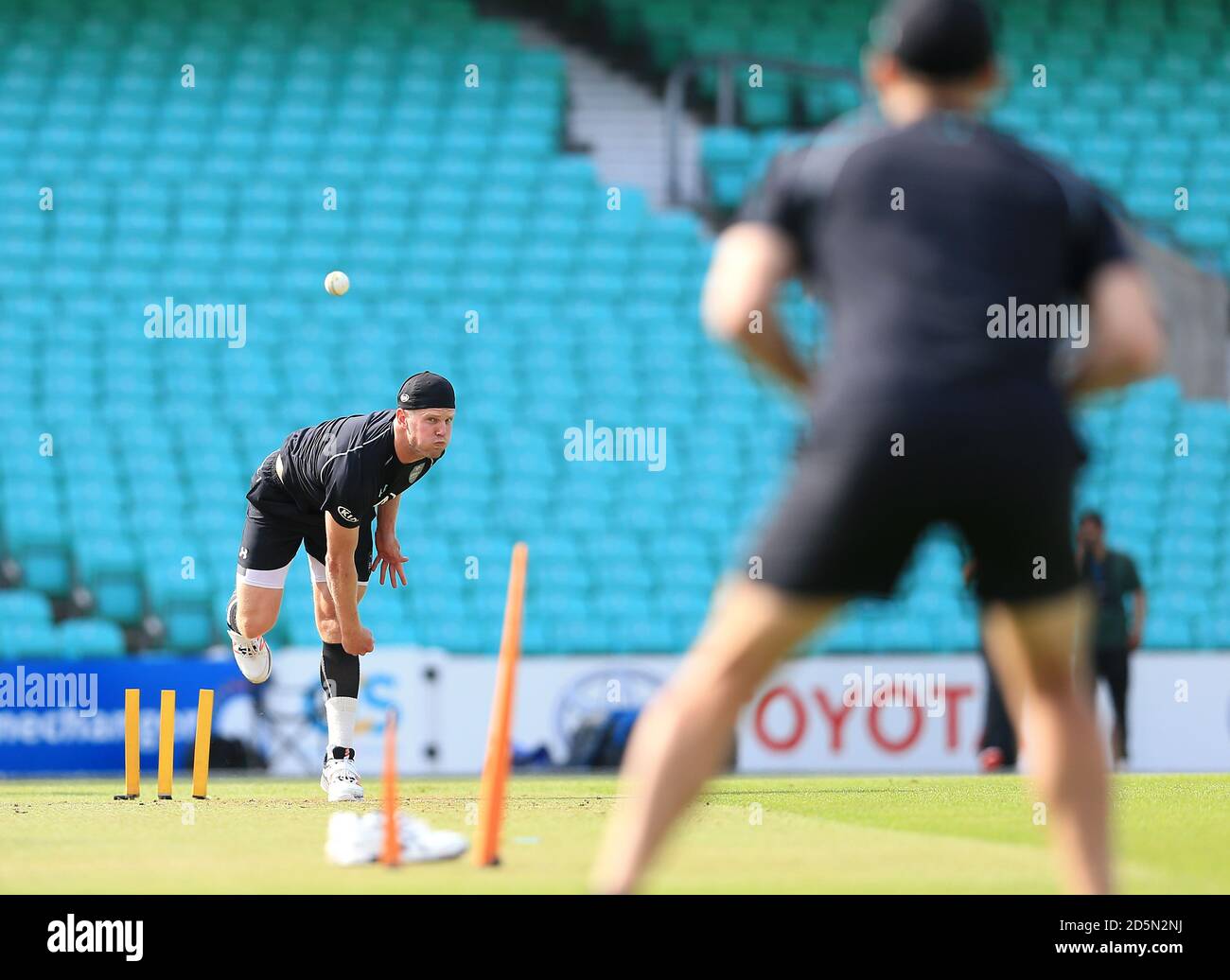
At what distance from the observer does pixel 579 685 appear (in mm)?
13391

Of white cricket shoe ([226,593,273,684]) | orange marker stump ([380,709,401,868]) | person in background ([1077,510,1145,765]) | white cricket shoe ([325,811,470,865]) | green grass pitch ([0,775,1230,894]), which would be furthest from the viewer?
person in background ([1077,510,1145,765])

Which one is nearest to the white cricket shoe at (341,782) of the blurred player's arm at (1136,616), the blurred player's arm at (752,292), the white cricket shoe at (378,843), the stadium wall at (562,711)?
the white cricket shoe at (378,843)

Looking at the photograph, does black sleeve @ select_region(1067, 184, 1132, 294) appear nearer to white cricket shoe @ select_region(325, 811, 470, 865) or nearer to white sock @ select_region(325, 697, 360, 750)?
white cricket shoe @ select_region(325, 811, 470, 865)

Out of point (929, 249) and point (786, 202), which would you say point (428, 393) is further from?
point (929, 249)

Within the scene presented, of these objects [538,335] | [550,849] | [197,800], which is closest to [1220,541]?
[538,335]

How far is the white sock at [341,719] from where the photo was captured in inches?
348


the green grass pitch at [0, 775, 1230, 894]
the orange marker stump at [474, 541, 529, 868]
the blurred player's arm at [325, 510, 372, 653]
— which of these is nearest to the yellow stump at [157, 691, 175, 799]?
the green grass pitch at [0, 775, 1230, 894]

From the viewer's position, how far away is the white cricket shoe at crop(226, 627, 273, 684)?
31.1 ft

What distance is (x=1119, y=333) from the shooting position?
11.9 ft

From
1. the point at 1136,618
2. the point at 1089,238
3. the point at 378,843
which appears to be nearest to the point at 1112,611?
the point at 1136,618

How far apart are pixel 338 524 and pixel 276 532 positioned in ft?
3.52

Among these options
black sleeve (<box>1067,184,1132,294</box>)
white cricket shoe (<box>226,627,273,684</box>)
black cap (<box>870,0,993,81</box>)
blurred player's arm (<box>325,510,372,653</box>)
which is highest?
black cap (<box>870,0,993,81</box>)

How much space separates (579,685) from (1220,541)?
6.88 metres

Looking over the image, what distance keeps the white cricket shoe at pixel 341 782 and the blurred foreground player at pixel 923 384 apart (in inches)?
197
